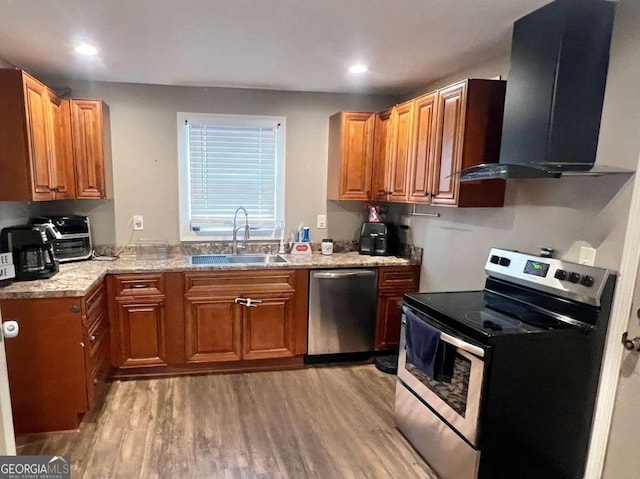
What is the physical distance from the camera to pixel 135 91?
3291 millimetres

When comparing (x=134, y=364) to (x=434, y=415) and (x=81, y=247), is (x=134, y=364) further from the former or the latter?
(x=434, y=415)

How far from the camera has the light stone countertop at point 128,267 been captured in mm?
2283

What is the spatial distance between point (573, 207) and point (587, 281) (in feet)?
1.24

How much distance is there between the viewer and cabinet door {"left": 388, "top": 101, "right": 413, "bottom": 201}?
3.01 m

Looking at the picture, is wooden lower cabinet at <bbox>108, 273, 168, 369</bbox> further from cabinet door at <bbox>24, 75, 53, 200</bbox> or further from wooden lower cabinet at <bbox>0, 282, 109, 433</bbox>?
cabinet door at <bbox>24, 75, 53, 200</bbox>

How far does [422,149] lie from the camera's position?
111 inches

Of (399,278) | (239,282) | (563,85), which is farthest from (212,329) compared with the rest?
(563,85)

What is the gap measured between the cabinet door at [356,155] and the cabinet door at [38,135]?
2138mm

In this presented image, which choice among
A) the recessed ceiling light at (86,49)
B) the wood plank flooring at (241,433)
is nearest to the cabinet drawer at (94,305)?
the wood plank flooring at (241,433)

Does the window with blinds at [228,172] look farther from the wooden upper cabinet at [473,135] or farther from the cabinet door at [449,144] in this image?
the wooden upper cabinet at [473,135]

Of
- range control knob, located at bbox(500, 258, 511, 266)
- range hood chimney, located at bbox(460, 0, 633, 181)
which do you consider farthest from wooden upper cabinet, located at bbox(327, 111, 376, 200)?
range hood chimney, located at bbox(460, 0, 633, 181)

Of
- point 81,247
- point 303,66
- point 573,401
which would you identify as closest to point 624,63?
point 573,401

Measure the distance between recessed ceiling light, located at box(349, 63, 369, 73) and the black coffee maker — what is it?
2.31 metres

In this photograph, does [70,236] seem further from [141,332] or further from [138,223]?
[141,332]
